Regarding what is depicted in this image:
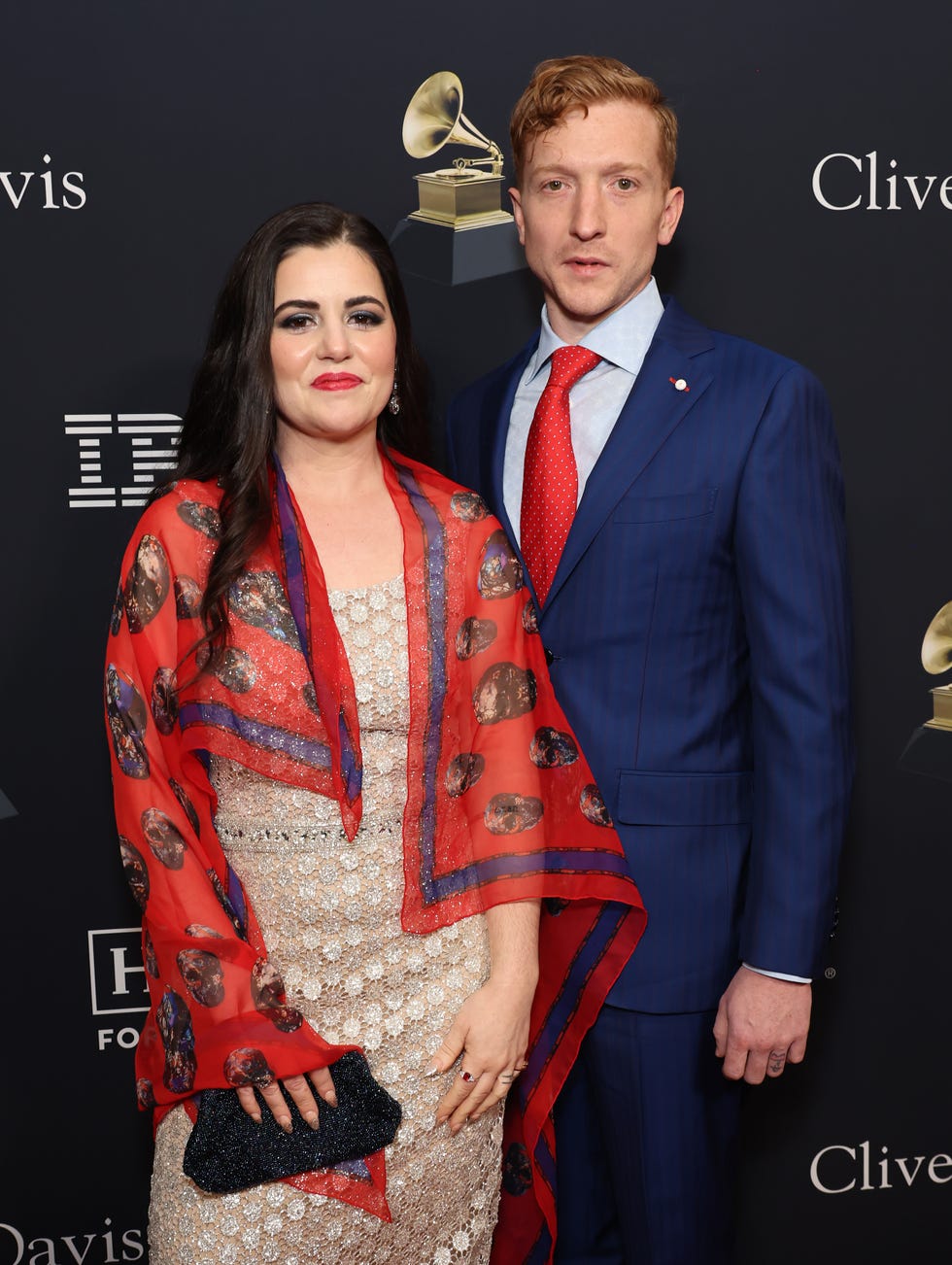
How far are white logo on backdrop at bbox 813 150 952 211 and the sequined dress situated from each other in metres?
1.18

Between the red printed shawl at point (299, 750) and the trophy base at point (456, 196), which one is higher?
the trophy base at point (456, 196)

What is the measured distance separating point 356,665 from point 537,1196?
0.92 meters

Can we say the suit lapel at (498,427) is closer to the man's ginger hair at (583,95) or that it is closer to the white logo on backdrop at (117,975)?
the man's ginger hair at (583,95)

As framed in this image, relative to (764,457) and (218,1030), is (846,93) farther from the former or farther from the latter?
(218,1030)

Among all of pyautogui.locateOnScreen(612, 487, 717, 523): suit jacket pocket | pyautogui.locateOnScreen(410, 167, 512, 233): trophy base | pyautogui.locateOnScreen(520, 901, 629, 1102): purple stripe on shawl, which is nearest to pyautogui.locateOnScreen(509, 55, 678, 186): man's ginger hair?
pyautogui.locateOnScreen(410, 167, 512, 233): trophy base

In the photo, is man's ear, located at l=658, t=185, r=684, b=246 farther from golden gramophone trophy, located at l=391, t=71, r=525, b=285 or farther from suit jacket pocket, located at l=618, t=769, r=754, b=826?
suit jacket pocket, located at l=618, t=769, r=754, b=826

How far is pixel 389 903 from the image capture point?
1.83m

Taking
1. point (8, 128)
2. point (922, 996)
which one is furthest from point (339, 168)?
point (922, 996)

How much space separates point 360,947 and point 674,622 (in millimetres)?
649

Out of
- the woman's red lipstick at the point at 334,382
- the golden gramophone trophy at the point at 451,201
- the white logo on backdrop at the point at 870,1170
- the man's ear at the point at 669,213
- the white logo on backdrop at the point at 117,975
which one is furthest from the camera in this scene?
the white logo on backdrop at the point at 870,1170

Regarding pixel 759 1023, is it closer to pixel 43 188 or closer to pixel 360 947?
pixel 360 947

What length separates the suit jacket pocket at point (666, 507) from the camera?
2.03 metres

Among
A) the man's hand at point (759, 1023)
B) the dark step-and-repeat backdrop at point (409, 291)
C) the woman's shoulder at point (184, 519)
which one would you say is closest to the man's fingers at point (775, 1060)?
the man's hand at point (759, 1023)

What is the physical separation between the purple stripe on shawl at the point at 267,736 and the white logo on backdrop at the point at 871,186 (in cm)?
139
